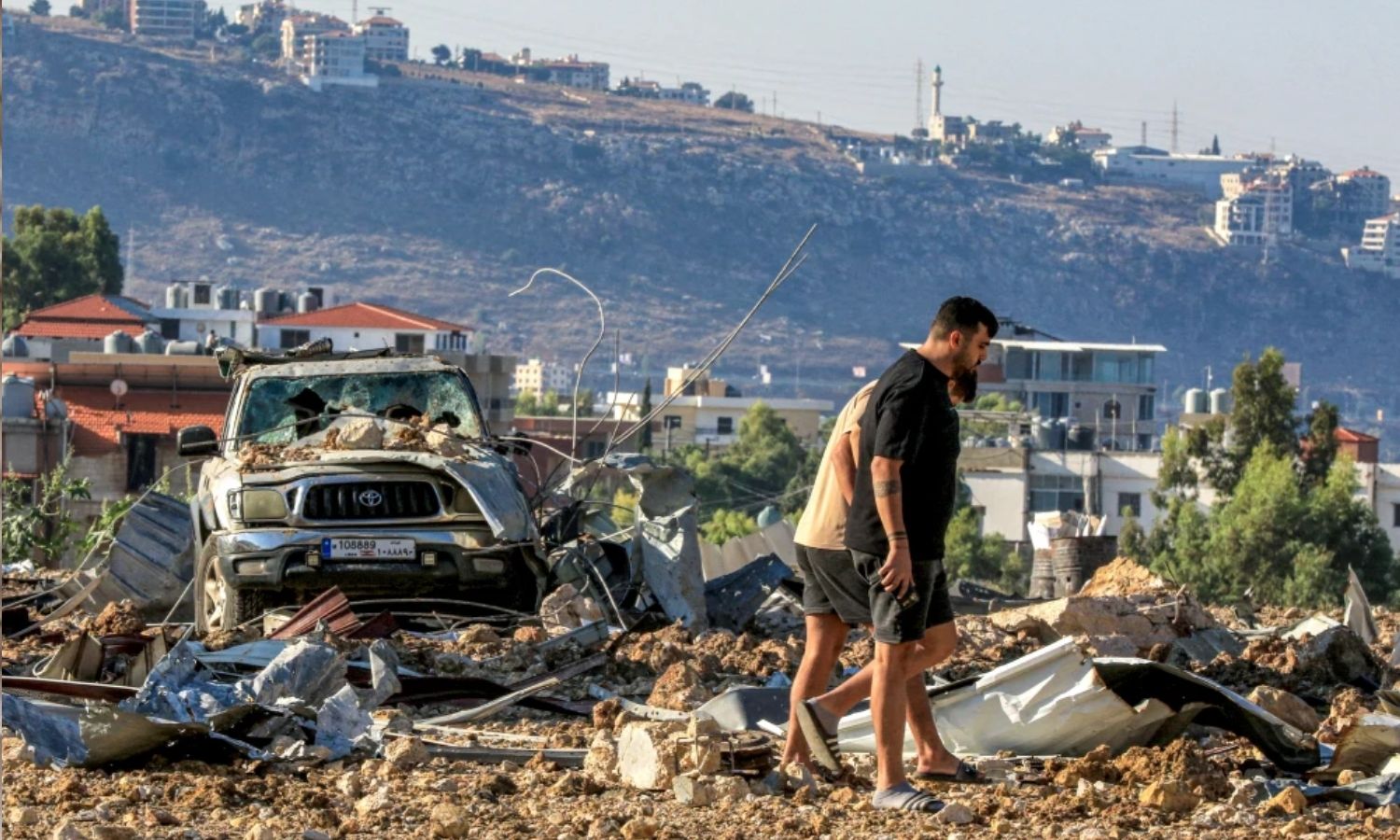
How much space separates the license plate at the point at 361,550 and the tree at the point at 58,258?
10785cm

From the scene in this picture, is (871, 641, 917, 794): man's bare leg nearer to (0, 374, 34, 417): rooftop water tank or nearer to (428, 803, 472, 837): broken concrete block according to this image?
(428, 803, 472, 837): broken concrete block

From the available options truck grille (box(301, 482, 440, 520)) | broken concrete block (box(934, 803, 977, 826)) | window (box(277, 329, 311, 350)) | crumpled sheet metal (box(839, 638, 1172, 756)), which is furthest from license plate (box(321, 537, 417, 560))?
window (box(277, 329, 311, 350))

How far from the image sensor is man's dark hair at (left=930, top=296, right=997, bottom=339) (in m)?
7.33

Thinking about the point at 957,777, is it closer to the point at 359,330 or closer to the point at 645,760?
the point at 645,760

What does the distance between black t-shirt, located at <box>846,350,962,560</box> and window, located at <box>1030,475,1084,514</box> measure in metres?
100

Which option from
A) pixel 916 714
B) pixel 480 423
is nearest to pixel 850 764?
pixel 916 714

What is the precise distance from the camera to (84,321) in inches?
4055

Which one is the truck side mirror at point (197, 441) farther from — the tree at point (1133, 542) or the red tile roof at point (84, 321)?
the red tile roof at point (84, 321)

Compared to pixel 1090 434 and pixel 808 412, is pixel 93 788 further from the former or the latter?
pixel 808 412

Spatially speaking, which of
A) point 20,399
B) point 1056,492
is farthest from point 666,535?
point 1056,492

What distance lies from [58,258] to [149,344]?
139 ft

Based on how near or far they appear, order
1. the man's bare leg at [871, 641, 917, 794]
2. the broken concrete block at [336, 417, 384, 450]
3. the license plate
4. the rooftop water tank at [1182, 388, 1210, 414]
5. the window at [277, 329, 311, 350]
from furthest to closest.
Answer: the rooftop water tank at [1182, 388, 1210, 414] < the window at [277, 329, 311, 350] < the broken concrete block at [336, 417, 384, 450] < the license plate < the man's bare leg at [871, 641, 917, 794]

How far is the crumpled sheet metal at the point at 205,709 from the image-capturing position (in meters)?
7.80

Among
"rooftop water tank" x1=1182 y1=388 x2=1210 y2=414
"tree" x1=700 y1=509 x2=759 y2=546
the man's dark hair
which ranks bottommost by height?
"tree" x1=700 y1=509 x2=759 y2=546
